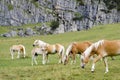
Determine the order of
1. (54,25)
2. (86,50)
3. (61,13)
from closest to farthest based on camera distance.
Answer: (86,50), (54,25), (61,13)

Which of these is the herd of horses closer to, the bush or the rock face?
the bush

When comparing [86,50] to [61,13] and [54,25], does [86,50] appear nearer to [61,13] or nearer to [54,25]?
[54,25]

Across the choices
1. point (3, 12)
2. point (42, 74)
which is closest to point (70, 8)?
point (3, 12)

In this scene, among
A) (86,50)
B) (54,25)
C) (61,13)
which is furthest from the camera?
(61,13)

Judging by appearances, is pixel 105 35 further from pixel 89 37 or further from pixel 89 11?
pixel 89 11

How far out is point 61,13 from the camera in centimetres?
18150

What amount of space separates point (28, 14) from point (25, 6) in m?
4.53

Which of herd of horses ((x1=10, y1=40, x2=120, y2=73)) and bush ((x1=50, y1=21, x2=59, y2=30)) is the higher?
herd of horses ((x1=10, y1=40, x2=120, y2=73))

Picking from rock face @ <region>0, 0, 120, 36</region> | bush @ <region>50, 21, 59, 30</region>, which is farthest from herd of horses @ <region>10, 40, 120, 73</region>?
rock face @ <region>0, 0, 120, 36</region>

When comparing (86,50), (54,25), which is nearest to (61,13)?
(54,25)

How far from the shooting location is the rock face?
171 metres

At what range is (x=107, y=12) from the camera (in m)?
189

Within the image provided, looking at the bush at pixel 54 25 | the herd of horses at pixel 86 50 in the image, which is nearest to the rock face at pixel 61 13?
the bush at pixel 54 25

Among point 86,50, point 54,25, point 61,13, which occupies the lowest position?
point 54,25
